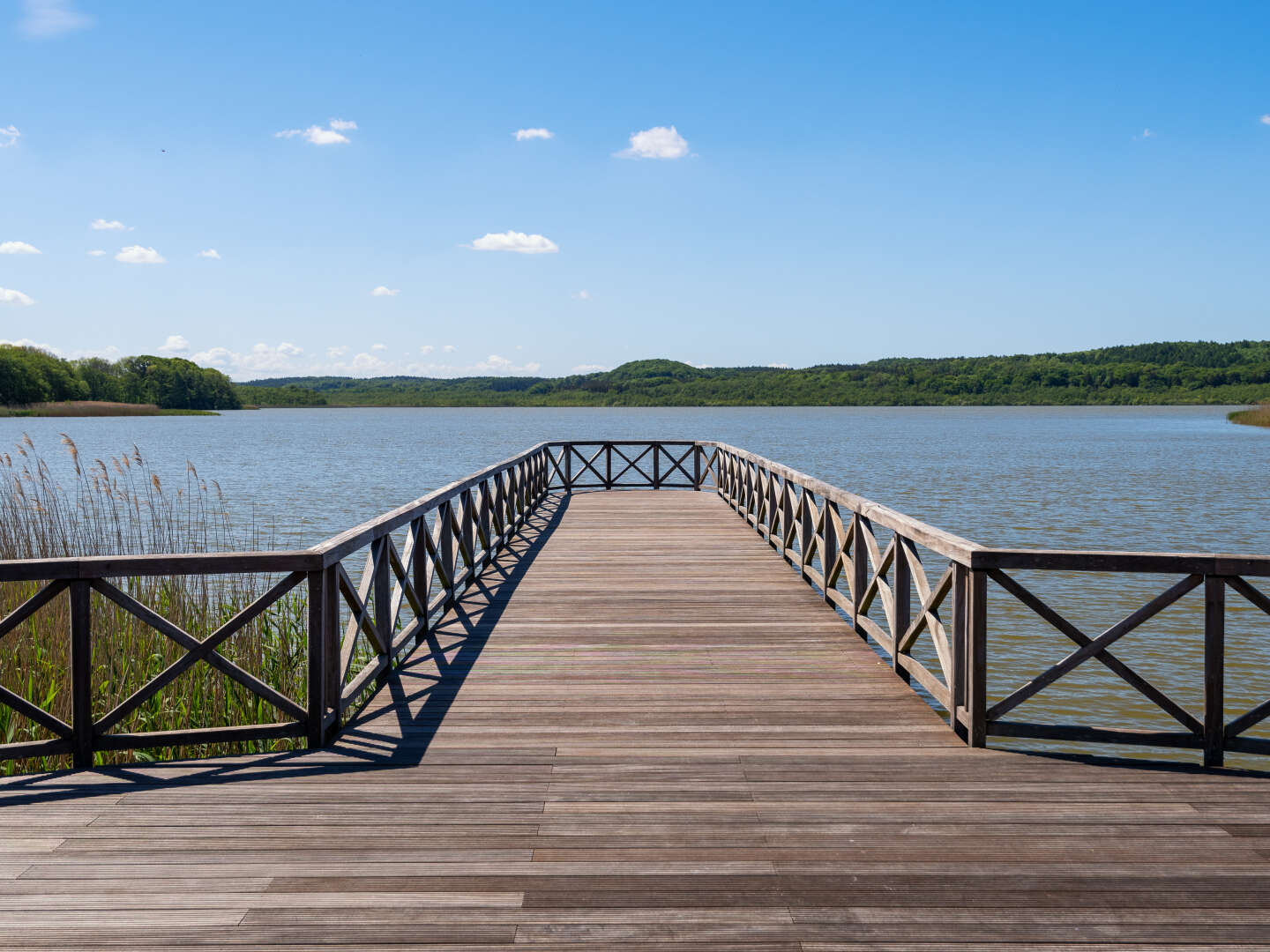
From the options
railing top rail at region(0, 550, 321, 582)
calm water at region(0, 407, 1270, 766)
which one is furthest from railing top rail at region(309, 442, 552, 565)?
calm water at region(0, 407, 1270, 766)

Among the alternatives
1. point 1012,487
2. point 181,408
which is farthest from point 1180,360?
point 181,408

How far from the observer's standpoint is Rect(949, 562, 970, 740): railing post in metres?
4.26

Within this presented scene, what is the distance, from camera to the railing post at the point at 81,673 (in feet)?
12.9

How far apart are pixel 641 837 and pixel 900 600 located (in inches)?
111

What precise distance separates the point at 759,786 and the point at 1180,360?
128 m

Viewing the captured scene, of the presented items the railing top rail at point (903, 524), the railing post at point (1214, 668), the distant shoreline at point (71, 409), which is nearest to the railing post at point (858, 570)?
the railing top rail at point (903, 524)

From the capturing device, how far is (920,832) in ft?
10.6

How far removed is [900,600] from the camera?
18.1 feet

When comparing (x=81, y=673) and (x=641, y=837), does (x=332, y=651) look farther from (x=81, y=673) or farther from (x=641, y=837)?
(x=641, y=837)

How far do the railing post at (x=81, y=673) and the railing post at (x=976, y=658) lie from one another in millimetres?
3739

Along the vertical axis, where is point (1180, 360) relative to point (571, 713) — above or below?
above

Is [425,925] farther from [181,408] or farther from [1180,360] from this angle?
[1180,360]

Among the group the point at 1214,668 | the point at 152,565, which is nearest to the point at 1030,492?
the point at 1214,668

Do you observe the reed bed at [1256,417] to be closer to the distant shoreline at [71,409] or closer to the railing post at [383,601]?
the railing post at [383,601]
